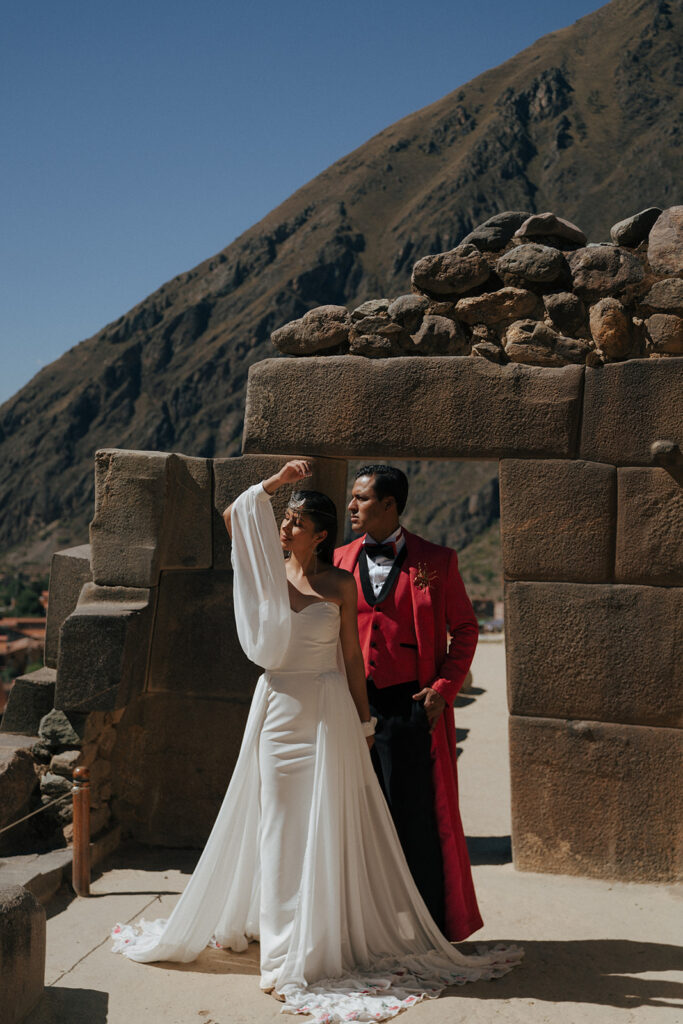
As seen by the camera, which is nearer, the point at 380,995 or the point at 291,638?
the point at 380,995

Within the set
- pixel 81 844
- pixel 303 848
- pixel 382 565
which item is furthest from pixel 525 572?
pixel 81 844

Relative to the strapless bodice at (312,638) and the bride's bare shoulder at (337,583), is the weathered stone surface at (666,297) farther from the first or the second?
the strapless bodice at (312,638)

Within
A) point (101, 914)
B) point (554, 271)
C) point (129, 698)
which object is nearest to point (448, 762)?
point (101, 914)

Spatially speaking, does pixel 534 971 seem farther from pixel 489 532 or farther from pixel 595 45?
pixel 595 45

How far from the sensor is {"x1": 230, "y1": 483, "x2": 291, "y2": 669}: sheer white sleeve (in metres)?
3.76

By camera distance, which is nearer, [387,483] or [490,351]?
[387,483]

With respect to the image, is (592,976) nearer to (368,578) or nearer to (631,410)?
(368,578)

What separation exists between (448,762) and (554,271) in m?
2.49

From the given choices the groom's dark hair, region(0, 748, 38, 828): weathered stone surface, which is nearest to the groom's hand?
the groom's dark hair

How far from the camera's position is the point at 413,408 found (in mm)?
5254

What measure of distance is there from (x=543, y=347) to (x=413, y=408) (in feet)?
2.32

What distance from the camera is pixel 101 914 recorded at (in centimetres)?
463

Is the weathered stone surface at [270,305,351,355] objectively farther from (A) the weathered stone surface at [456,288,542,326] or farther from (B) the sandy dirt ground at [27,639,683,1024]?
(B) the sandy dirt ground at [27,639,683,1024]

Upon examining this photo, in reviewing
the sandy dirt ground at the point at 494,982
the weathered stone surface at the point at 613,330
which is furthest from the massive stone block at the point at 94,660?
the weathered stone surface at the point at 613,330
